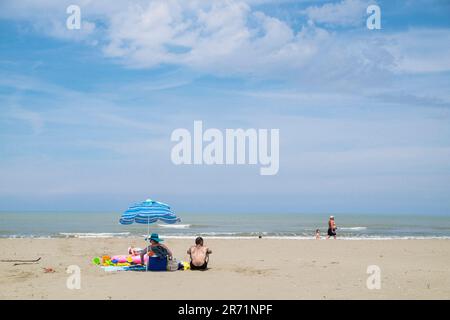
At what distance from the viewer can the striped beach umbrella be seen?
14.3m

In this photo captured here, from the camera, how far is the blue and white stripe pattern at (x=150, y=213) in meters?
14.3

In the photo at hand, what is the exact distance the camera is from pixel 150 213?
1425cm

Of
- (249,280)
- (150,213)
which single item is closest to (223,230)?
(150,213)

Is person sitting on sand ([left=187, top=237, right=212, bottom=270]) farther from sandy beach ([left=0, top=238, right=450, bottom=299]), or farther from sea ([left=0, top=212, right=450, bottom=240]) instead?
sea ([left=0, top=212, right=450, bottom=240])

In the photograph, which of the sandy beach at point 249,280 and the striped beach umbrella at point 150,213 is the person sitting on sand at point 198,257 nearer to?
the sandy beach at point 249,280

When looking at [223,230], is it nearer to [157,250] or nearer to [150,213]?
[150,213]

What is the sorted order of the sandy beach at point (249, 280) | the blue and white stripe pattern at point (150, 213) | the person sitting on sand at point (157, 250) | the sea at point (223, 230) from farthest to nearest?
1. the sea at point (223, 230)
2. the blue and white stripe pattern at point (150, 213)
3. the person sitting on sand at point (157, 250)
4. the sandy beach at point (249, 280)

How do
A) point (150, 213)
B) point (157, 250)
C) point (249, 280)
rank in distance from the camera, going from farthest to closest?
point (150, 213) → point (157, 250) → point (249, 280)

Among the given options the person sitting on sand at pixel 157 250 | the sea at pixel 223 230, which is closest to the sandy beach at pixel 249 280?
the person sitting on sand at pixel 157 250

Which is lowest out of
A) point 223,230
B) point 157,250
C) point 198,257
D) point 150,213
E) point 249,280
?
point 223,230

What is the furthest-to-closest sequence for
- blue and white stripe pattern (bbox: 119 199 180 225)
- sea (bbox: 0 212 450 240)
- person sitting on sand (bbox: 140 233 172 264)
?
sea (bbox: 0 212 450 240), blue and white stripe pattern (bbox: 119 199 180 225), person sitting on sand (bbox: 140 233 172 264)

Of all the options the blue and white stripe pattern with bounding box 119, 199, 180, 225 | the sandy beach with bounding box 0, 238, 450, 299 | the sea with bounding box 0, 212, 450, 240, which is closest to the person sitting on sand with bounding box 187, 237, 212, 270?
the sandy beach with bounding box 0, 238, 450, 299

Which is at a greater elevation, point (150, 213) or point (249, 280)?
point (150, 213)

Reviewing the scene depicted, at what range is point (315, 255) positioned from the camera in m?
19.3
